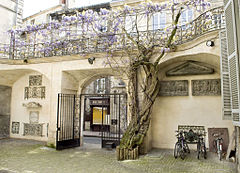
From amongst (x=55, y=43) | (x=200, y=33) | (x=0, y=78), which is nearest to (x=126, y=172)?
(x=200, y=33)

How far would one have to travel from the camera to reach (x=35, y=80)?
11.0 m

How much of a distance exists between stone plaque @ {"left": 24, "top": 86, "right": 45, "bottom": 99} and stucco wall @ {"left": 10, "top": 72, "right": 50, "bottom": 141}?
0.53 feet

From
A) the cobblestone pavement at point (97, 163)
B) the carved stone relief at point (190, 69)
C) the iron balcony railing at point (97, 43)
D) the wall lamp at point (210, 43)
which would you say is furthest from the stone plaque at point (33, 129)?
the wall lamp at point (210, 43)

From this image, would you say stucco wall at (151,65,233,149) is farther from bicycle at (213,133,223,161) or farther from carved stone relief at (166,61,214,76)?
bicycle at (213,133,223,161)

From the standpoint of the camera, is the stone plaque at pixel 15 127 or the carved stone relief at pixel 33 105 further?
the stone plaque at pixel 15 127

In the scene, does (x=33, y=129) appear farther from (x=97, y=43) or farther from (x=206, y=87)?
(x=206, y=87)

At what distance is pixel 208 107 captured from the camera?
7871 millimetres

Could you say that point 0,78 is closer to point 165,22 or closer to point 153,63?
point 153,63

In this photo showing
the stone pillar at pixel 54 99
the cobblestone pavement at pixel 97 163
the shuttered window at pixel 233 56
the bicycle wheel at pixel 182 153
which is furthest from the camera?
the stone pillar at pixel 54 99

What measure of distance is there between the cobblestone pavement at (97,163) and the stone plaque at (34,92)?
11.4ft

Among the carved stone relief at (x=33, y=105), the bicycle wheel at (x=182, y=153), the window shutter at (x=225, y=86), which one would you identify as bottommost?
the bicycle wheel at (x=182, y=153)

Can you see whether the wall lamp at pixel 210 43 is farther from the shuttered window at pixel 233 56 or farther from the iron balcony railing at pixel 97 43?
the shuttered window at pixel 233 56

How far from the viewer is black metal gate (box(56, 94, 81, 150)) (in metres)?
8.56

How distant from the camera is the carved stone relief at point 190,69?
778cm
